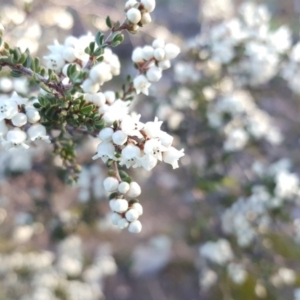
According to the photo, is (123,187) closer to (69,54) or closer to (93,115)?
(93,115)

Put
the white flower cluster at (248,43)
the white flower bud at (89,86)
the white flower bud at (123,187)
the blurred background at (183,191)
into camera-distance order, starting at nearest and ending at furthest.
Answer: the white flower bud at (89,86) → the white flower bud at (123,187) → the white flower cluster at (248,43) → the blurred background at (183,191)

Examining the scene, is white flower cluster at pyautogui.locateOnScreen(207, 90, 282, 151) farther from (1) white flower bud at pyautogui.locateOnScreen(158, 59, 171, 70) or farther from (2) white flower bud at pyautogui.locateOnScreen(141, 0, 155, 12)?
(2) white flower bud at pyautogui.locateOnScreen(141, 0, 155, 12)

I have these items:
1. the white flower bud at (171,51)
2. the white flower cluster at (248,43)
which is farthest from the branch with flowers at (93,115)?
the white flower cluster at (248,43)

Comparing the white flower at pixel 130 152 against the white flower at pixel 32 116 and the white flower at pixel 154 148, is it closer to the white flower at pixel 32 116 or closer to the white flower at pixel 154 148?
the white flower at pixel 154 148

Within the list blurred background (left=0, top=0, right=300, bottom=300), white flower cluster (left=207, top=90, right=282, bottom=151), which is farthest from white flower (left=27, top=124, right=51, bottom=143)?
white flower cluster (left=207, top=90, right=282, bottom=151)

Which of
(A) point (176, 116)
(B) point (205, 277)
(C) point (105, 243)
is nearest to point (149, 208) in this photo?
(C) point (105, 243)

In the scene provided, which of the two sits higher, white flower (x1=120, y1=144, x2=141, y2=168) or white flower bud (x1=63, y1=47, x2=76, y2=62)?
white flower bud (x1=63, y1=47, x2=76, y2=62)

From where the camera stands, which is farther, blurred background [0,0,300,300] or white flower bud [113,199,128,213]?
blurred background [0,0,300,300]
